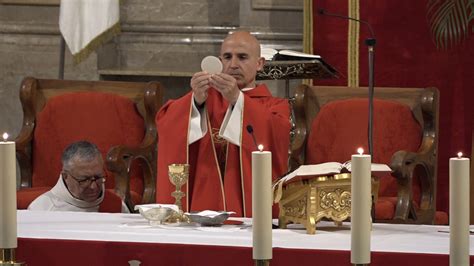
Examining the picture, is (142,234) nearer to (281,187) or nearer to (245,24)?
(281,187)

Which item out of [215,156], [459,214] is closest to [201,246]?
[459,214]

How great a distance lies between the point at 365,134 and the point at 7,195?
4.48 m

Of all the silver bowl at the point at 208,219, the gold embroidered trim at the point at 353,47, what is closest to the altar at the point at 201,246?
the silver bowl at the point at 208,219

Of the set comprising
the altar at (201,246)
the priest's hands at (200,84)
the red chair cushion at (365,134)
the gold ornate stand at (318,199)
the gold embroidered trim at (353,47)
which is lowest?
the altar at (201,246)

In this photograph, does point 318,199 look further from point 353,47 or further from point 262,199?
point 353,47

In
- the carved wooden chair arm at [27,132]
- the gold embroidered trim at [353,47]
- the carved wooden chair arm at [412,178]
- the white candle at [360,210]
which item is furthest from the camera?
the gold embroidered trim at [353,47]

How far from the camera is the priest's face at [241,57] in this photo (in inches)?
225

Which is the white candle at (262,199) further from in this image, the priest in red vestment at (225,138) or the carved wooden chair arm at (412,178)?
the carved wooden chair arm at (412,178)

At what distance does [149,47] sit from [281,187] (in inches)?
182

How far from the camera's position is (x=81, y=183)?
529 cm

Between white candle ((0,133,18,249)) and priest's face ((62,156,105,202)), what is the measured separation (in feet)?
10.5

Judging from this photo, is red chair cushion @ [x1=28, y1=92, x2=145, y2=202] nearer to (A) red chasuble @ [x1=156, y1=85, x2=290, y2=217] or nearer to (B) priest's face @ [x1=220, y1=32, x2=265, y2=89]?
(A) red chasuble @ [x1=156, y1=85, x2=290, y2=217]

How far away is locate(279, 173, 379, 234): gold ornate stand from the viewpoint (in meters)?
3.61

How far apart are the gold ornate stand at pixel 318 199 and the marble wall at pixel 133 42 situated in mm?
4449
